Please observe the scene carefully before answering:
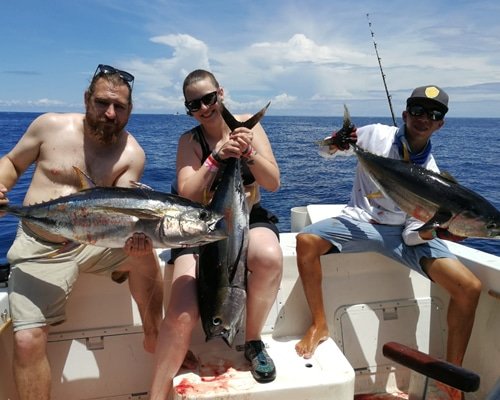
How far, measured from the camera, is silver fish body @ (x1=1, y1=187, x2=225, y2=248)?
2.15 m

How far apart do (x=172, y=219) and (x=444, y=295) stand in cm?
216

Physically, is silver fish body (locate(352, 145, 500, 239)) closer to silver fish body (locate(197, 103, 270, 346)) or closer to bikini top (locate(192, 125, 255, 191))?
bikini top (locate(192, 125, 255, 191))

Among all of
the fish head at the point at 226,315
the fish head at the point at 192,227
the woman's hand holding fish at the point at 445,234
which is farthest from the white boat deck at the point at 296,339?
the fish head at the point at 192,227

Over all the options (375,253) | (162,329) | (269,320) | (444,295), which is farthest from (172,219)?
(444,295)

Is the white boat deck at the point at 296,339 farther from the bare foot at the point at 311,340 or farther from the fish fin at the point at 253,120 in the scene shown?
the fish fin at the point at 253,120

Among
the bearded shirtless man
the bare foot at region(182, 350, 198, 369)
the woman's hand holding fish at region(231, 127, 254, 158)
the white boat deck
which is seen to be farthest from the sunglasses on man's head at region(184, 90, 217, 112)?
the bare foot at region(182, 350, 198, 369)

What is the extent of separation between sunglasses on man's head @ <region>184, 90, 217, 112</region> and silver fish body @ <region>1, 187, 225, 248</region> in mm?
717

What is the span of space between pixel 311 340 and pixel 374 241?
2.70ft

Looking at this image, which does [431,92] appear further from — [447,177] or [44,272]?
[44,272]

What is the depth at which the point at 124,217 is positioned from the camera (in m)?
2.19

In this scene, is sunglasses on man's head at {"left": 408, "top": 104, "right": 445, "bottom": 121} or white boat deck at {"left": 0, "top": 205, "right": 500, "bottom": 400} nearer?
white boat deck at {"left": 0, "top": 205, "right": 500, "bottom": 400}

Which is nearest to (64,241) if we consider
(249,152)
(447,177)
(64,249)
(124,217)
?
(64,249)

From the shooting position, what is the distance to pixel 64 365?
279cm

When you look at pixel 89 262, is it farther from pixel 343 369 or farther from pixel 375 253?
pixel 375 253
